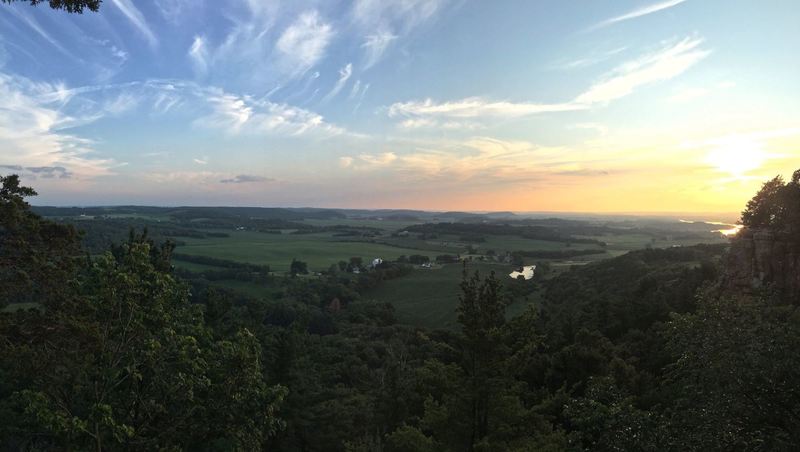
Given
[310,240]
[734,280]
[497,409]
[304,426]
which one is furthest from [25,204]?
[310,240]

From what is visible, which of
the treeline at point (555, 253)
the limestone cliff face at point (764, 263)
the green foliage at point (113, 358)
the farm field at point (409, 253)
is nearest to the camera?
the green foliage at point (113, 358)

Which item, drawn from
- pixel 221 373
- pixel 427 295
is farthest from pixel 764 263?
pixel 427 295

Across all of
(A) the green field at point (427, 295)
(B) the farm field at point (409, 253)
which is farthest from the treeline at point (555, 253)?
(A) the green field at point (427, 295)

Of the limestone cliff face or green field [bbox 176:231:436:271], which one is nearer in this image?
the limestone cliff face

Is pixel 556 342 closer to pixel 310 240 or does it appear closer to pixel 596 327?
pixel 596 327

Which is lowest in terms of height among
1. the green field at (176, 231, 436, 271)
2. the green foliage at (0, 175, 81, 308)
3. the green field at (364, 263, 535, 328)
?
the green field at (364, 263, 535, 328)

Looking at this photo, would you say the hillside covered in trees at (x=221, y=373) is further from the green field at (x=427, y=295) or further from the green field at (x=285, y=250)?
the green field at (x=285, y=250)

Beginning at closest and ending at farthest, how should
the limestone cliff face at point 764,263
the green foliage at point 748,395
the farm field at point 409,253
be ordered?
the green foliage at point 748,395 < the limestone cliff face at point 764,263 < the farm field at point 409,253

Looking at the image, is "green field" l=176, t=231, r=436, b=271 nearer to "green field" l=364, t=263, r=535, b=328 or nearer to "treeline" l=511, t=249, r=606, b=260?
"green field" l=364, t=263, r=535, b=328

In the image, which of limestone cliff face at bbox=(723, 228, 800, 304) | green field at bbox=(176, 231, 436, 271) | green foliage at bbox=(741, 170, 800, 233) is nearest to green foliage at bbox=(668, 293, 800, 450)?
limestone cliff face at bbox=(723, 228, 800, 304)
